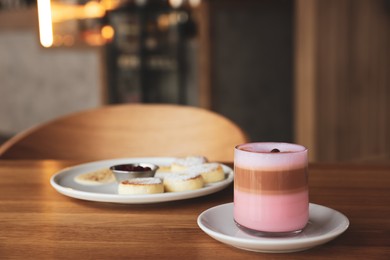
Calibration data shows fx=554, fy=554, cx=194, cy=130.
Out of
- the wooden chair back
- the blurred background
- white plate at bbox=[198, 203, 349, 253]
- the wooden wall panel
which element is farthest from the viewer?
the blurred background

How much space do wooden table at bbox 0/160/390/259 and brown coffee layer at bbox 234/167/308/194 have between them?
77mm

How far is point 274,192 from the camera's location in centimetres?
67

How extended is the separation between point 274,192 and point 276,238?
55mm

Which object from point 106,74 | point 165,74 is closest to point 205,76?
point 165,74

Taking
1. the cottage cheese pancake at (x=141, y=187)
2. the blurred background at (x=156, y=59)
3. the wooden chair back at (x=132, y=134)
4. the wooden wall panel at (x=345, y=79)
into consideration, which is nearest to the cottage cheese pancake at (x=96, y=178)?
the cottage cheese pancake at (x=141, y=187)

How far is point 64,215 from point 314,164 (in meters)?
0.62

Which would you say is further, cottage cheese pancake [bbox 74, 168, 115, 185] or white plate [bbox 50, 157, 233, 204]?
cottage cheese pancake [bbox 74, 168, 115, 185]

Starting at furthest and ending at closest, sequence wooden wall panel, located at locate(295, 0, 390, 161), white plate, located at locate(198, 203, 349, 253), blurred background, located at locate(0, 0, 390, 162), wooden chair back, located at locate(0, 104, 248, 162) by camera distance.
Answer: blurred background, located at locate(0, 0, 390, 162), wooden wall panel, located at locate(295, 0, 390, 161), wooden chair back, located at locate(0, 104, 248, 162), white plate, located at locate(198, 203, 349, 253)

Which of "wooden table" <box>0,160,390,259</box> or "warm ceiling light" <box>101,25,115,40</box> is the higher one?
"warm ceiling light" <box>101,25,115,40</box>

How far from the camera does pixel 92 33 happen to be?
5293 mm

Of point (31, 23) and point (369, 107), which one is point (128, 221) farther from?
point (31, 23)

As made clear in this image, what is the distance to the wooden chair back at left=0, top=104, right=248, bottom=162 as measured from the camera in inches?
62.9

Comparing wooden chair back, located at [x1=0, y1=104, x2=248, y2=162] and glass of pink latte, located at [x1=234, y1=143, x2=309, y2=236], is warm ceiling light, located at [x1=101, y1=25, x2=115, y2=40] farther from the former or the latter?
glass of pink latte, located at [x1=234, y1=143, x2=309, y2=236]

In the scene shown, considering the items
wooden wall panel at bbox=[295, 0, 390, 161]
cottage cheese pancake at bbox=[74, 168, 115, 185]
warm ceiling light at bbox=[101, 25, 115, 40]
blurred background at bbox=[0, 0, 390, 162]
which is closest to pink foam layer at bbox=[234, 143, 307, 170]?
cottage cheese pancake at bbox=[74, 168, 115, 185]
